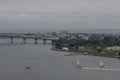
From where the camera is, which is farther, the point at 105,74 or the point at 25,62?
the point at 25,62

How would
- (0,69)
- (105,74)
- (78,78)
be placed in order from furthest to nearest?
1. (0,69)
2. (105,74)
3. (78,78)

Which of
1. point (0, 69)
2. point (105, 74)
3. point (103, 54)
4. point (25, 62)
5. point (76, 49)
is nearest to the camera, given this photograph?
point (105, 74)

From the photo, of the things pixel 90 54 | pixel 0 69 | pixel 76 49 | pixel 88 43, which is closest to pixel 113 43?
pixel 88 43

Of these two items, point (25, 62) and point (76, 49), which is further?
point (76, 49)

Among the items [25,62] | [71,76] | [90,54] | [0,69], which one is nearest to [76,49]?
[90,54]

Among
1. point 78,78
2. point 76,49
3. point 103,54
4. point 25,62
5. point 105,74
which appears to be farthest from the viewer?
point 76,49

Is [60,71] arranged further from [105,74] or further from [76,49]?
[76,49]

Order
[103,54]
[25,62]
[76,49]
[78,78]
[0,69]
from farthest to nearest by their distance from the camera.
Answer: [76,49], [103,54], [25,62], [0,69], [78,78]

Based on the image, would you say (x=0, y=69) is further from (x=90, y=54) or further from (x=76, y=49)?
(x=76, y=49)
